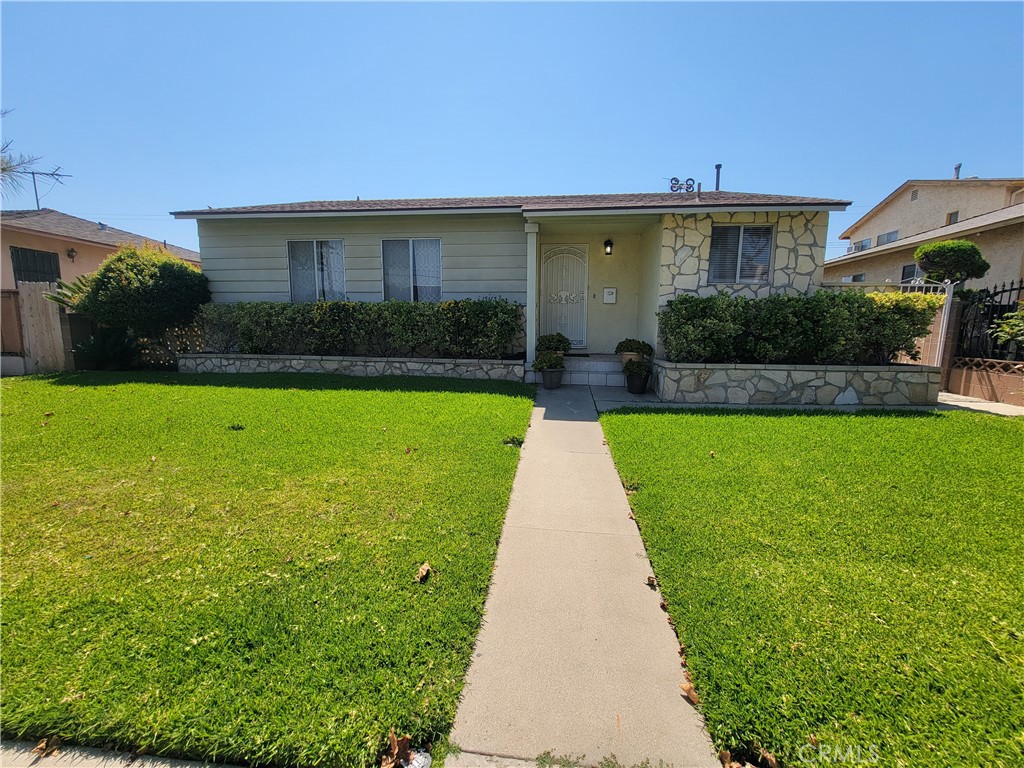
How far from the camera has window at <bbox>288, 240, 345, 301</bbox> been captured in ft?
33.1

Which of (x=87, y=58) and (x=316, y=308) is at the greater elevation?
(x=87, y=58)

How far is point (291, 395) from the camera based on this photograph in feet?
24.1

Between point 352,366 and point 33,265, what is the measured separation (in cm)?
1176

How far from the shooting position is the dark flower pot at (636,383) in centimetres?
792

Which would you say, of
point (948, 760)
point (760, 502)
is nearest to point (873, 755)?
point (948, 760)

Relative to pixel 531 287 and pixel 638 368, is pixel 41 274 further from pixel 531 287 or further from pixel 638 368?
pixel 638 368

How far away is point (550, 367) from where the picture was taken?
8266 millimetres

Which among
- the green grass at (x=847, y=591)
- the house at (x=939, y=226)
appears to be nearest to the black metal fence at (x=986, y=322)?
the house at (x=939, y=226)

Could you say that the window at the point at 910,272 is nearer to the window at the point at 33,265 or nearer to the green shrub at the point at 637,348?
the green shrub at the point at 637,348

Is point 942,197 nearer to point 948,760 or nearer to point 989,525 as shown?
point 989,525

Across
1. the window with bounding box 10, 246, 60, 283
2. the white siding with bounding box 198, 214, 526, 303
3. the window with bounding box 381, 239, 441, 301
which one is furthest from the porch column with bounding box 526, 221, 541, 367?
the window with bounding box 10, 246, 60, 283

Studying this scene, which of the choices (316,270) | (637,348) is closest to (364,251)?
(316,270)

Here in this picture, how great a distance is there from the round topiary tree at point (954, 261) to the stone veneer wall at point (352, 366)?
31.0ft

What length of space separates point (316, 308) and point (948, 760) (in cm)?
1004
